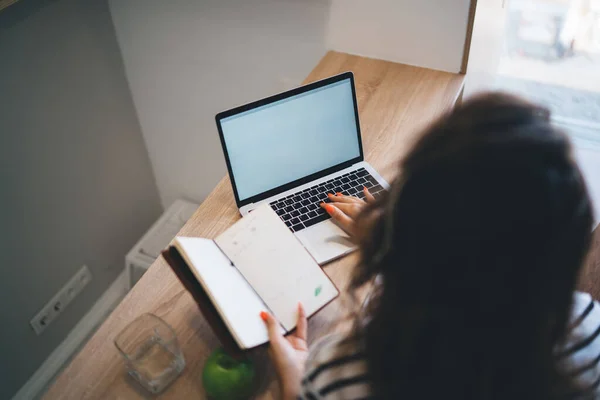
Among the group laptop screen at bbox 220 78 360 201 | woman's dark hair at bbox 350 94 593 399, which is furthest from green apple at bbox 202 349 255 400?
laptop screen at bbox 220 78 360 201

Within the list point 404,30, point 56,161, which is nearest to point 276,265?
point 404,30

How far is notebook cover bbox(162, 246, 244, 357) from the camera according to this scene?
801 mm

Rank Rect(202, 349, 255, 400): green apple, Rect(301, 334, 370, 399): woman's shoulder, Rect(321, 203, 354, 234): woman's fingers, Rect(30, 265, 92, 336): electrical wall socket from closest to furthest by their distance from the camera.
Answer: Rect(301, 334, 370, 399): woman's shoulder, Rect(202, 349, 255, 400): green apple, Rect(321, 203, 354, 234): woman's fingers, Rect(30, 265, 92, 336): electrical wall socket

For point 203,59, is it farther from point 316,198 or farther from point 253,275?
point 253,275

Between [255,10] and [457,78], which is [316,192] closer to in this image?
[457,78]

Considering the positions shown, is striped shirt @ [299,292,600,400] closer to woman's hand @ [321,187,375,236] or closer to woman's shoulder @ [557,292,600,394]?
woman's shoulder @ [557,292,600,394]

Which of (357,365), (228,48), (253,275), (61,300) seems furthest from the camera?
(61,300)

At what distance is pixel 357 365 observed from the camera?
2.15 feet

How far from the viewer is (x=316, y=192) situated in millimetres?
1077

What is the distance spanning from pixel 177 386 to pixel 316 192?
453 millimetres

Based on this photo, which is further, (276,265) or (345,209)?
(345,209)

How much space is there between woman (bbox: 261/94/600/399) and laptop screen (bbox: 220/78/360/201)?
0.45 metres

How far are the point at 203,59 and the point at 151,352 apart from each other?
1.03 meters

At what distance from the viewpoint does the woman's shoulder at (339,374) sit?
0.65m
